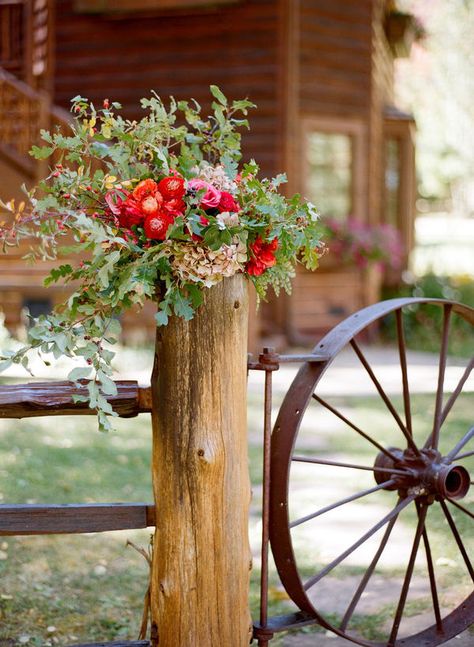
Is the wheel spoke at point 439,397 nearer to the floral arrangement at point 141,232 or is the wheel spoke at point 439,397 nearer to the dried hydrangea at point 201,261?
the floral arrangement at point 141,232

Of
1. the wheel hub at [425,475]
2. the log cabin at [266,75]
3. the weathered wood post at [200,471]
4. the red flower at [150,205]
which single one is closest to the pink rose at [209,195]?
the red flower at [150,205]

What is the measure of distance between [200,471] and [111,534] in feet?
7.25

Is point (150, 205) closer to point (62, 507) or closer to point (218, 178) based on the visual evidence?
point (218, 178)

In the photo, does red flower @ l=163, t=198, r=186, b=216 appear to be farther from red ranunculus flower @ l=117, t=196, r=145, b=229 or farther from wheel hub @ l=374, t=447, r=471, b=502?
wheel hub @ l=374, t=447, r=471, b=502

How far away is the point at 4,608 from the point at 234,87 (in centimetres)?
773

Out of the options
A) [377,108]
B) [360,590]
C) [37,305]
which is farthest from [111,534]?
[377,108]

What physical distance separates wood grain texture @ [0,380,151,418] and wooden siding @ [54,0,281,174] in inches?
314

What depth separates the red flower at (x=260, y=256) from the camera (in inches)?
98.4

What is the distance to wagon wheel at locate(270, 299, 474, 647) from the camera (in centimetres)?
269

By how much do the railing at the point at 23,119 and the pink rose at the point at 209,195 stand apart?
6.36 m

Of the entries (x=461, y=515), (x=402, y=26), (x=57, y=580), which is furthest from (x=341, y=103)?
(x=57, y=580)

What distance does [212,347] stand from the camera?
→ 2488 millimetres

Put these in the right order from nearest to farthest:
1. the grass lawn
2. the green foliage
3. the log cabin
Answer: the grass lawn, the log cabin, the green foliage

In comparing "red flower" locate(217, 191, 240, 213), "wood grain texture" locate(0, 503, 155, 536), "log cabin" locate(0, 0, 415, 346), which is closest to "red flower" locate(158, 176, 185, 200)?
"red flower" locate(217, 191, 240, 213)
